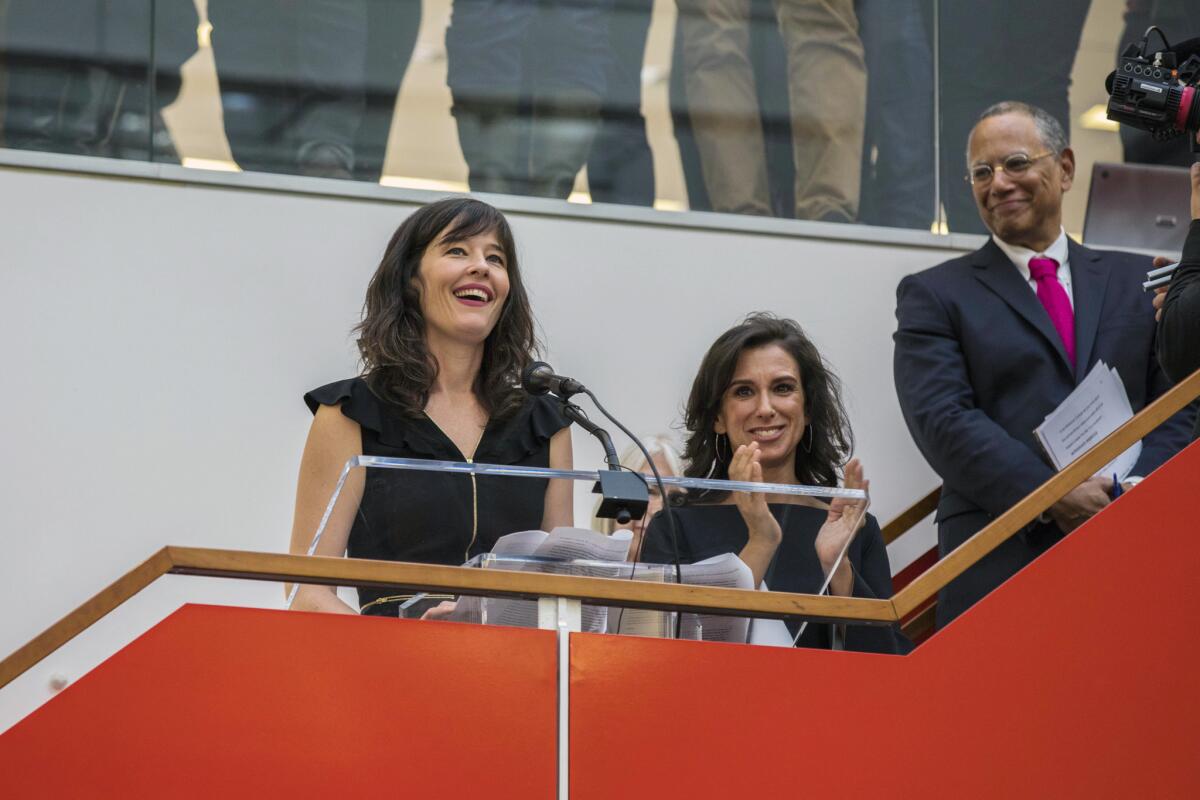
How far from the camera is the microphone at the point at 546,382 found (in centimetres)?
233

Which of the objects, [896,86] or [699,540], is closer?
[699,540]

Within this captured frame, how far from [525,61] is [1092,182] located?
162 centimetres

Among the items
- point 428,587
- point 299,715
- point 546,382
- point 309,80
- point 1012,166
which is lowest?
point 299,715

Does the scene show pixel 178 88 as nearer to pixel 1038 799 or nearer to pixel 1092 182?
pixel 1092 182

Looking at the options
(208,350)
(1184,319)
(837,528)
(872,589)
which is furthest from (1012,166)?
(208,350)

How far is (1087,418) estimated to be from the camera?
3.16m

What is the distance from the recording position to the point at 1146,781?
231 cm

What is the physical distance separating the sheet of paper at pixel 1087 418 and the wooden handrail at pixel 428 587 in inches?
41.5

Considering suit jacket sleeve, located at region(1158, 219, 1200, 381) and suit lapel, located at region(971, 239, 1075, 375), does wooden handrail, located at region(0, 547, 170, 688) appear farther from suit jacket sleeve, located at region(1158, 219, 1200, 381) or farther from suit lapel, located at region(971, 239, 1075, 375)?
suit lapel, located at region(971, 239, 1075, 375)

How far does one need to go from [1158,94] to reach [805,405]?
83 centimetres

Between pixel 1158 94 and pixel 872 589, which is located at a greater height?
pixel 1158 94

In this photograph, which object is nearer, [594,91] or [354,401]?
[354,401]

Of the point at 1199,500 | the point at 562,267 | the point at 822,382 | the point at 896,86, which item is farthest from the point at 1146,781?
the point at 896,86

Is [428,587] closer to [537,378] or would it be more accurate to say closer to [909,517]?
[537,378]
